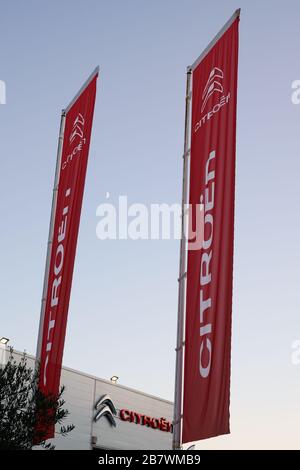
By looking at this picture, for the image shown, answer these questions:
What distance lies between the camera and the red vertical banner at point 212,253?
1186cm

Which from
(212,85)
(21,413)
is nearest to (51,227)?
(21,413)

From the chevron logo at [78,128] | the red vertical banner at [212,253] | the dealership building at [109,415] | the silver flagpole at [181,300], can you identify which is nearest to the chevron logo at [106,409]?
the dealership building at [109,415]

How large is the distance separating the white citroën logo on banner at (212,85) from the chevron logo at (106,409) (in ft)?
52.8

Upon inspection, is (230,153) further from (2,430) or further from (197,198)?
(2,430)

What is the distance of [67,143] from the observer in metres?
18.5

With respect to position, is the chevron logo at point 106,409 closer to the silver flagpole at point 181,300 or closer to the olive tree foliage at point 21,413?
the olive tree foliage at point 21,413

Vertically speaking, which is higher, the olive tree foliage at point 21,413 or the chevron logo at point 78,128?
the chevron logo at point 78,128

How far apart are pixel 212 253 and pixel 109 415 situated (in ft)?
55.4

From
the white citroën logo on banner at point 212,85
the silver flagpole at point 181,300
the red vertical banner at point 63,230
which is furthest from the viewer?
the red vertical banner at point 63,230

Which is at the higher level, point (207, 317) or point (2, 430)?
point (207, 317)

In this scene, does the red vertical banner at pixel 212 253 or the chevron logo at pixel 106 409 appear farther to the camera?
the chevron logo at pixel 106 409

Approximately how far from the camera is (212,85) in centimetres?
1434
